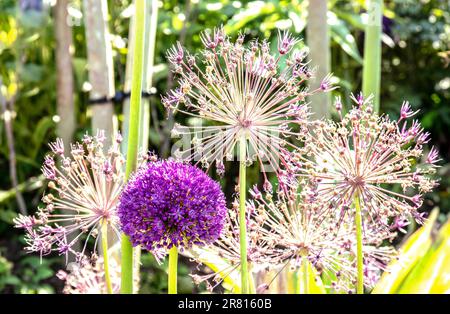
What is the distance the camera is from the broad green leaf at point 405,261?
85cm

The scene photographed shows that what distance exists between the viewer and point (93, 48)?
143cm

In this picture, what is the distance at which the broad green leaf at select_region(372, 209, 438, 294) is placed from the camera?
2.78 ft

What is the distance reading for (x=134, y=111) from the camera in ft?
2.29

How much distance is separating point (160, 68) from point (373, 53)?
1.46 m

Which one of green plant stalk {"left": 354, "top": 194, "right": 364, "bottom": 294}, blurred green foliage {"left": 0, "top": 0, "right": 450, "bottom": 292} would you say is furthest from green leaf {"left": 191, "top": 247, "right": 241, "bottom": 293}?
blurred green foliage {"left": 0, "top": 0, "right": 450, "bottom": 292}

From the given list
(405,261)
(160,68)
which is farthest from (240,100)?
(160,68)

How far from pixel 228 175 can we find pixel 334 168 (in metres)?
1.77

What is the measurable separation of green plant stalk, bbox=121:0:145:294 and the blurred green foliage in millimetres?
1476

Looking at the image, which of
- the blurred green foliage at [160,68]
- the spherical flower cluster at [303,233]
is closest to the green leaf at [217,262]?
the spherical flower cluster at [303,233]

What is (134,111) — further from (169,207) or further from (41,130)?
(41,130)

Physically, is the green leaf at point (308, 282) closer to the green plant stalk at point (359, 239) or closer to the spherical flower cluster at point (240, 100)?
the green plant stalk at point (359, 239)
